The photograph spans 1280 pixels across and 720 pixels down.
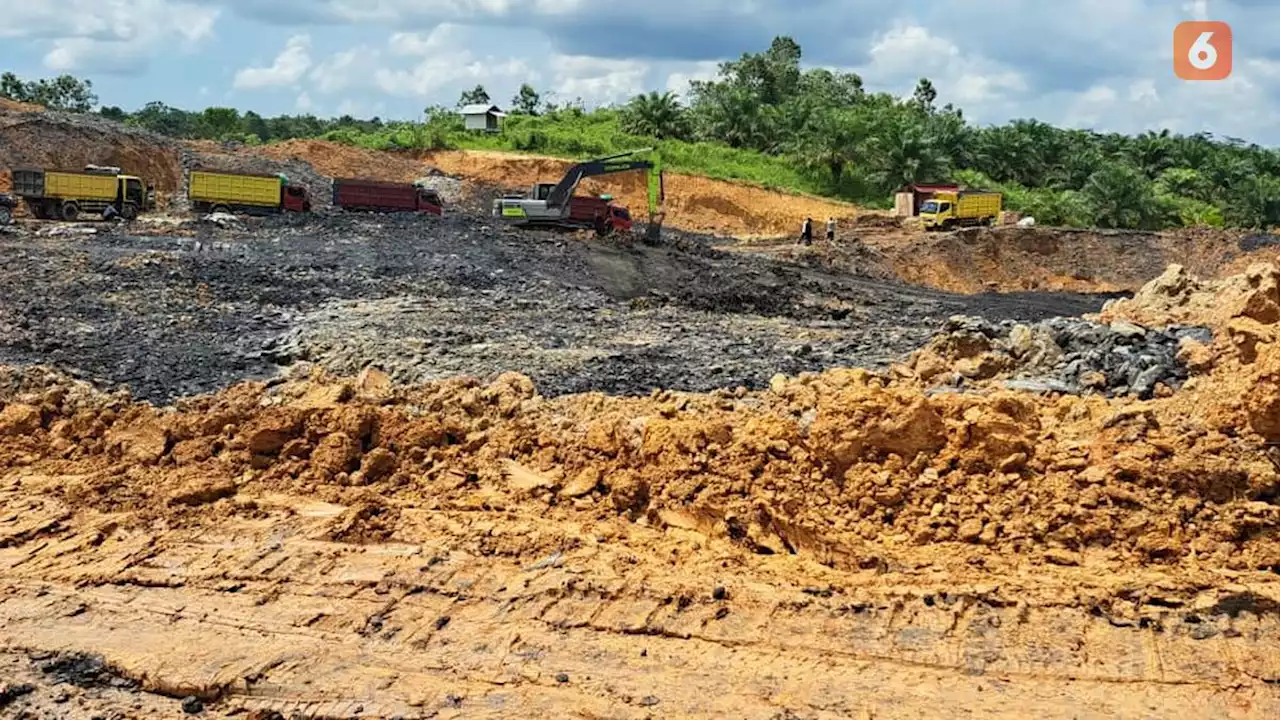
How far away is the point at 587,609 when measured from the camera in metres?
6.79

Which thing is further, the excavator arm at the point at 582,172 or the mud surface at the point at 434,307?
the excavator arm at the point at 582,172

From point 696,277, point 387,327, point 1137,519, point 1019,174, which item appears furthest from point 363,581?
point 1019,174

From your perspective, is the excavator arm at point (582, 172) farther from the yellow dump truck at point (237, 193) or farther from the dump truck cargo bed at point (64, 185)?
the dump truck cargo bed at point (64, 185)

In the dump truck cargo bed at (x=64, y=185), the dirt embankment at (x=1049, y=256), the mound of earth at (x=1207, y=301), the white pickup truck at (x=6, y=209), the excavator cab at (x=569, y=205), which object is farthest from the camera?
the dirt embankment at (x=1049, y=256)

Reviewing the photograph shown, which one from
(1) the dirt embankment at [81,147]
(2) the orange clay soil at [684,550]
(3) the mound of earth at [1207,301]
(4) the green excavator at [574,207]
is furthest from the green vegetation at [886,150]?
(2) the orange clay soil at [684,550]

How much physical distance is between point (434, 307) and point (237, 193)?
14.5 meters

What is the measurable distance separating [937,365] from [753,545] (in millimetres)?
3724

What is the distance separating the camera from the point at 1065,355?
410 inches

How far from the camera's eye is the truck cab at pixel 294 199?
28.4 metres

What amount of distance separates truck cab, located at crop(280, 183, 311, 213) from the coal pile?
69.8 ft

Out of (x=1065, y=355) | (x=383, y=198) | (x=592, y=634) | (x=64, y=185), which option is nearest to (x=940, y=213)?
(x=383, y=198)

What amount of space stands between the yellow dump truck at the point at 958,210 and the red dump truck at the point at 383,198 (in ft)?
47.3

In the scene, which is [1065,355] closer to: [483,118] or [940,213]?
[940,213]

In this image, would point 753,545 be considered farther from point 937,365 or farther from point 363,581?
point 937,365
